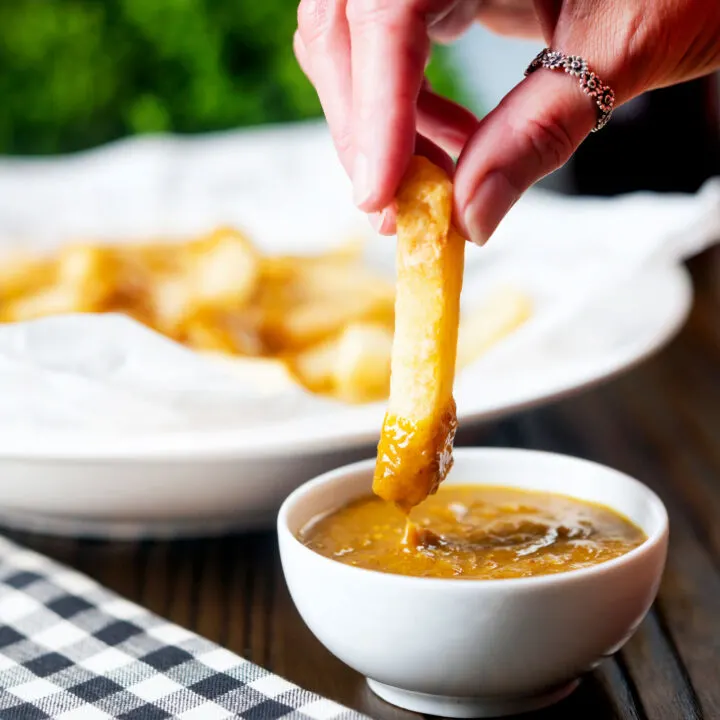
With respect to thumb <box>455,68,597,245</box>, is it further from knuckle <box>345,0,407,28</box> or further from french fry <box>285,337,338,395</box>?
french fry <box>285,337,338,395</box>

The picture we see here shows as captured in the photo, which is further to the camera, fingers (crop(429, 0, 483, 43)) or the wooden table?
fingers (crop(429, 0, 483, 43))

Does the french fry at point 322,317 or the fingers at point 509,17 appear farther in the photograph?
the french fry at point 322,317

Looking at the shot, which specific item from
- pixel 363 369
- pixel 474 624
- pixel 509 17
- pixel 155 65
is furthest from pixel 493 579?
pixel 155 65

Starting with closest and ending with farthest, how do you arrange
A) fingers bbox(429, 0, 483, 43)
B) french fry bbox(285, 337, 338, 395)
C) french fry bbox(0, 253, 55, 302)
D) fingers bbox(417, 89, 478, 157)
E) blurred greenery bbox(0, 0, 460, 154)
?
fingers bbox(417, 89, 478, 157)
fingers bbox(429, 0, 483, 43)
french fry bbox(285, 337, 338, 395)
french fry bbox(0, 253, 55, 302)
blurred greenery bbox(0, 0, 460, 154)

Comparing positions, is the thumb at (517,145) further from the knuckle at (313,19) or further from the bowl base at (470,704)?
the bowl base at (470,704)

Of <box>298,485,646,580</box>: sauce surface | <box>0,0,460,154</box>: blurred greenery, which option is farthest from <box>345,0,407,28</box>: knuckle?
<box>0,0,460,154</box>: blurred greenery

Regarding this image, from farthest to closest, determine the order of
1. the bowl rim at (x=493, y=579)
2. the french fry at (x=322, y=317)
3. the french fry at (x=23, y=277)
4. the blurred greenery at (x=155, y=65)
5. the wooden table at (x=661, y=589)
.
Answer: the blurred greenery at (x=155, y=65)
the french fry at (x=23, y=277)
the french fry at (x=322, y=317)
the wooden table at (x=661, y=589)
the bowl rim at (x=493, y=579)

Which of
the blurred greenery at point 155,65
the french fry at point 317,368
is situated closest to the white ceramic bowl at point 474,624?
the french fry at point 317,368

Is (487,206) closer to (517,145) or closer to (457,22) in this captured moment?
(517,145)

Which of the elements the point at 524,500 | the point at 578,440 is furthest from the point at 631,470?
the point at 524,500
